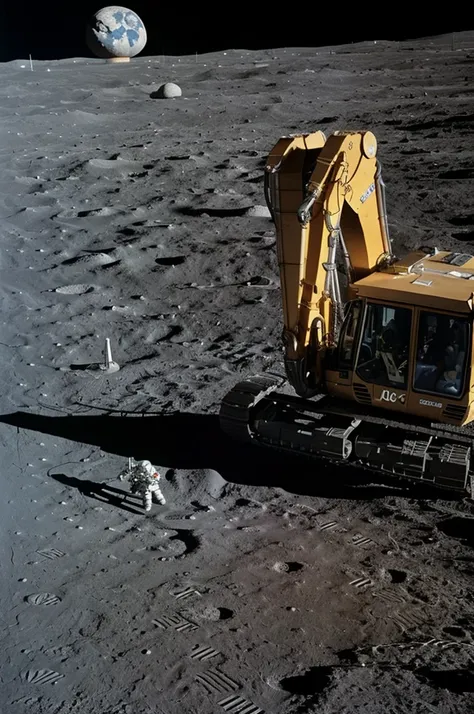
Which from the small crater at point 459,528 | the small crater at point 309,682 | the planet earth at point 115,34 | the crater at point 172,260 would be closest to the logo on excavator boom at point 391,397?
the small crater at point 459,528

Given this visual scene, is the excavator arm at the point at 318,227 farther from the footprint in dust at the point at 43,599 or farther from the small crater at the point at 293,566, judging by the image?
the footprint in dust at the point at 43,599

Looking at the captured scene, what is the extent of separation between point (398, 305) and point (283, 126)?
13392mm

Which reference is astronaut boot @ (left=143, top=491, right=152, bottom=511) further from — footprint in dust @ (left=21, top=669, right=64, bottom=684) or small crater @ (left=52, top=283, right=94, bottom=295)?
small crater @ (left=52, top=283, right=94, bottom=295)

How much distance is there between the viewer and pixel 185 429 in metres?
9.28

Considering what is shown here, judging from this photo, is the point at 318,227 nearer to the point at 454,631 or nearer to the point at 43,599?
the point at 454,631

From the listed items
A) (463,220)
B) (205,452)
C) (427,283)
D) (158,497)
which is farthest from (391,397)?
(463,220)

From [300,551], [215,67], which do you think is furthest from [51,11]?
[300,551]

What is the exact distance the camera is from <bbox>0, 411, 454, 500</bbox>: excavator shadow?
830 cm

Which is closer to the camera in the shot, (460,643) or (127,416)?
(460,643)

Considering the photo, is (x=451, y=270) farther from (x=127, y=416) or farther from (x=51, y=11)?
(x=51, y=11)

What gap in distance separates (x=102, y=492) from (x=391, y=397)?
2.96 m

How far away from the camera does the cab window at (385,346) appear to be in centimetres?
788

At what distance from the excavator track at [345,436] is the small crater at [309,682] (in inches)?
104

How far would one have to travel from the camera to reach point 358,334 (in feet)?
26.6
